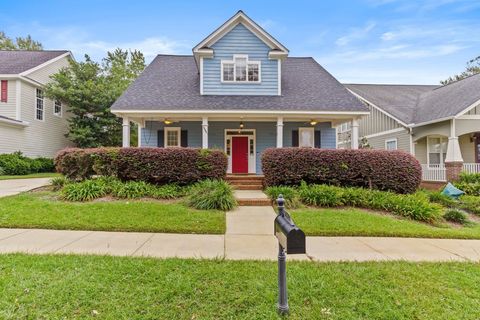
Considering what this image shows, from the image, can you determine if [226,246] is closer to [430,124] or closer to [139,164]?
[139,164]

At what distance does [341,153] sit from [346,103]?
11.6 feet

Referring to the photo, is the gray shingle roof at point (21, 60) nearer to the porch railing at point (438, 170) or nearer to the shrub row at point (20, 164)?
the shrub row at point (20, 164)

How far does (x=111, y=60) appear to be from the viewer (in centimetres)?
2677

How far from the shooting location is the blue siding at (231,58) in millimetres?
11898

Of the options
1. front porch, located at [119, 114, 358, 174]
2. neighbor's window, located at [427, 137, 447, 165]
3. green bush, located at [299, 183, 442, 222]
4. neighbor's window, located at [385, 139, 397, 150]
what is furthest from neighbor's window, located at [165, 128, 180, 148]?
neighbor's window, located at [427, 137, 447, 165]

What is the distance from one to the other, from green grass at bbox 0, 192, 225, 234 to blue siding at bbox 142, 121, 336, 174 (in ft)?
19.7

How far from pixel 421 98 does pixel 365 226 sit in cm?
1568

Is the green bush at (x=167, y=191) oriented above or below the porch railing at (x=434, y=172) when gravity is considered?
below

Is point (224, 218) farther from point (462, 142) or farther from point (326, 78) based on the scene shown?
point (462, 142)

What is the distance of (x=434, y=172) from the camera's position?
44.1ft

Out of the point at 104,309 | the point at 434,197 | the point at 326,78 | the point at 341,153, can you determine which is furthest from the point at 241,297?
the point at 326,78

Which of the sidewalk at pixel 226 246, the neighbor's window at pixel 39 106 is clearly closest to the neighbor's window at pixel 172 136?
the sidewalk at pixel 226 246

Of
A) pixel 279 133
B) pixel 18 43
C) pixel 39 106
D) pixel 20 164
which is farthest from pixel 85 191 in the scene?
pixel 18 43

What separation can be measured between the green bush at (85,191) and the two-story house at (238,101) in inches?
113
